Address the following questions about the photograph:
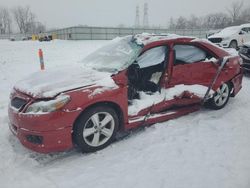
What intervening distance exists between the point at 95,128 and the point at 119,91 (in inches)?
25.4

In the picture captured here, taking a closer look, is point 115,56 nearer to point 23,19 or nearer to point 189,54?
point 189,54

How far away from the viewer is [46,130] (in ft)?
10.7

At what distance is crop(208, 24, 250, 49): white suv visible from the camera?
16.0 metres

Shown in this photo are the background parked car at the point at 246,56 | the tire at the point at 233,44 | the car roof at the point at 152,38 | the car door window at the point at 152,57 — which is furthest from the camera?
the tire at the point at 233,44

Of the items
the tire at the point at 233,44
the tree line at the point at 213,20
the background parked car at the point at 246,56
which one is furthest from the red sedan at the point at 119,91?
the tree line at the point at 213,20

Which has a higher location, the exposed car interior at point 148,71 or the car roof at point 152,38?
the car roof at point 152,38

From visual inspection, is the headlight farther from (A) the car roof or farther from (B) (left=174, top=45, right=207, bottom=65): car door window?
(B) (left=174, top=45, right=207, bottom=65): car door window

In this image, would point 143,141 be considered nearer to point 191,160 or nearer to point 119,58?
point 191,160

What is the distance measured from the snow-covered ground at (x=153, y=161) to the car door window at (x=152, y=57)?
1105mm

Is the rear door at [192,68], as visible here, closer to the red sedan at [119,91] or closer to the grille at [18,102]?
the red sedan at [119,91]

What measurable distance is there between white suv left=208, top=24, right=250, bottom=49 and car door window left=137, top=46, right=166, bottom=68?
12.8 m

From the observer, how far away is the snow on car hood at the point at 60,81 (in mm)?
3486

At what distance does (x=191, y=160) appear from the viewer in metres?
3.43

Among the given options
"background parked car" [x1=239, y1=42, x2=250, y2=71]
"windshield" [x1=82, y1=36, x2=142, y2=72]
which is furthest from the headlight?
"background parked car" [x1=239, y1=42, x2=250, y2=71]
